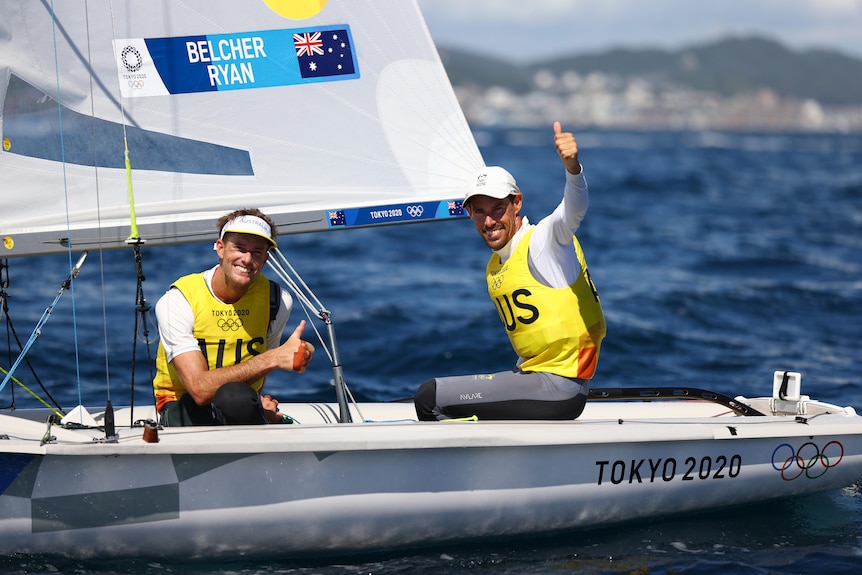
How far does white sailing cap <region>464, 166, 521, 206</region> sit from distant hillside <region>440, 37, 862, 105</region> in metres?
123

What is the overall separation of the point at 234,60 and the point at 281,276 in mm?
874

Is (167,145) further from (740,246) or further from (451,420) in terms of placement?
(740,246)

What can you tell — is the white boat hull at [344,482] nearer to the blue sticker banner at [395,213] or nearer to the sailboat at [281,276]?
the sailboat at [281,276]

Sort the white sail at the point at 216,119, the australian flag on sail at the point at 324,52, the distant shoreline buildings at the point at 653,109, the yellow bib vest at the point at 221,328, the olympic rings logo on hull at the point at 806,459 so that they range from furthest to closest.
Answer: the distant shoreline buildings at the point at 653,109 < the australian flag on sail at the point at 324,52 < the olympic rings logo on hull at the point at 806,459 < the white sail at the point at 216,119 < the yellow bib vest at the point at 221,328

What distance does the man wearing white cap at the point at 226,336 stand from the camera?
3.81 meters

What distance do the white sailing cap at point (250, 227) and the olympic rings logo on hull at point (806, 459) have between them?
2113 mm

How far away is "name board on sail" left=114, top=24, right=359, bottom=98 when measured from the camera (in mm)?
4215

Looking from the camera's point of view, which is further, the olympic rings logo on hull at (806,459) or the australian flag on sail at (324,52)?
the australian flag on sail at (324,52)

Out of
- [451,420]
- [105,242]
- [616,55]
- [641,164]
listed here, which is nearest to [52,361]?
[105,242]

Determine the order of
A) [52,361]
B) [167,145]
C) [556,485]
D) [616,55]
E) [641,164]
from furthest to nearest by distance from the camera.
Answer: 1. [616,55]
2. [641,164]
3. [52,361]
4. [167,145]
5. [556,485]

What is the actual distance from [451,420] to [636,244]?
421 inches

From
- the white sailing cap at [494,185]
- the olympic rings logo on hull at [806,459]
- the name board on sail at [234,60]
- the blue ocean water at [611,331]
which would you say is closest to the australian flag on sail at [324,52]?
the name board on sail at [234,60]

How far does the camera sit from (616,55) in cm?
18050

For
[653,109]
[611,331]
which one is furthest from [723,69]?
[611,331]
